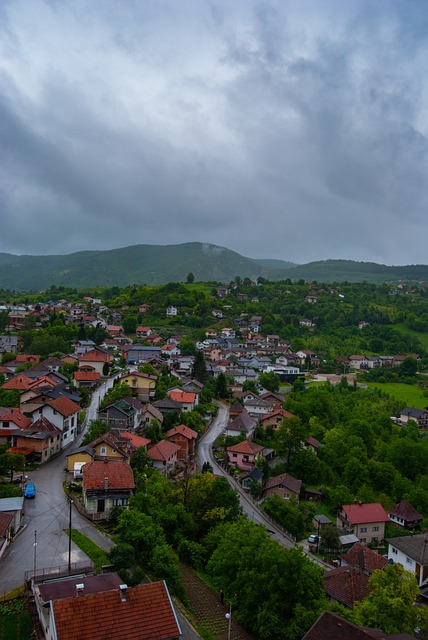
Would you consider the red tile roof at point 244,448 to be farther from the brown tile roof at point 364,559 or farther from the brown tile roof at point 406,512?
the brown tile roof at point 364,559

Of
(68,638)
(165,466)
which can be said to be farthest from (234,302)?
(68,638)

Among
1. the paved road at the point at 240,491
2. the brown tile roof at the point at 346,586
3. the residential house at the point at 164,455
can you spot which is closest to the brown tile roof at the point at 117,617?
the paved road at the point at 240,491

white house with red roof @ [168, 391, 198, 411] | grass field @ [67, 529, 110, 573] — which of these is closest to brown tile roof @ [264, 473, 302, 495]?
white house with red roof @ [168, 391, 198, 411]

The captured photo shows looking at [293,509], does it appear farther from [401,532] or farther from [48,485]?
[48,485]

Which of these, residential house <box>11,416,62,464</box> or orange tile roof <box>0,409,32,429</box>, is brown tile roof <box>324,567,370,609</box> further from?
orange tile roof <box>0,409,32,429</box>

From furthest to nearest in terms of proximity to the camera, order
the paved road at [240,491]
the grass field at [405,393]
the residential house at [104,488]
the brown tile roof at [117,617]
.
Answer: the grass field at [405,393], the paved road at [240,491], the residential house at [104,488], the brown tile roof at [117,617]

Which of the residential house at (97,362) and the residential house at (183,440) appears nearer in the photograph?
the residential house at (183,440)

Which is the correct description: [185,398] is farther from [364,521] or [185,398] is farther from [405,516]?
[405,516]
